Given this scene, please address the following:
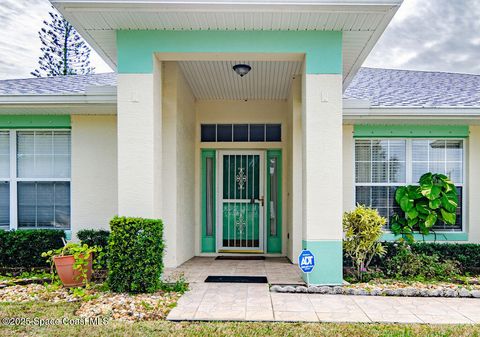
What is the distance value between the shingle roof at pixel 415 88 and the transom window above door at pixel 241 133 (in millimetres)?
1889

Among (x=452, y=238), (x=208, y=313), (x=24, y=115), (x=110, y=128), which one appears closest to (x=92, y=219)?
(x=110, y=128)

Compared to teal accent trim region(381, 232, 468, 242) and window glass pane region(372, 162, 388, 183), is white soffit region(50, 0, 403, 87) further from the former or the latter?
teal accent trim region(381, 232, 468, 242)

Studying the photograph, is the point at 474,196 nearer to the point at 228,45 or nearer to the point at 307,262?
the point at 307,262

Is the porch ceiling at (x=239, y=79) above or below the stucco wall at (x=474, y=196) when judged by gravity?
above

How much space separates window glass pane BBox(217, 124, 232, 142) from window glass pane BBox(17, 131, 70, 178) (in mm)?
3381

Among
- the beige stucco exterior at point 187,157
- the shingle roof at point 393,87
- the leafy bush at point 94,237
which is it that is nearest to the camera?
the beige stucco exterior at point 187,157

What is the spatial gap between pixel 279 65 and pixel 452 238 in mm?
5177

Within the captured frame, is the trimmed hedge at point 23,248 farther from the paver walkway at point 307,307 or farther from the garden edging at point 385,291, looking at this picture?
the garden edging at point 385,291

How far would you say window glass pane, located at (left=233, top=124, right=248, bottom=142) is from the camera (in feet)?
33.6

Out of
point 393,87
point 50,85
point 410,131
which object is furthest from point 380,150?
Answer: point 50,85

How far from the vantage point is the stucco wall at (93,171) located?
28.5ft

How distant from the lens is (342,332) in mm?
4508

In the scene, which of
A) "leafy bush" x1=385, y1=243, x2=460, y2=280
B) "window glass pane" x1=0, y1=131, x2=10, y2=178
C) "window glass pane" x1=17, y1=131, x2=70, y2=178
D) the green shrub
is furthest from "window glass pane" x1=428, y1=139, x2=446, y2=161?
"window glass pane" x1=0, y1=131, x2=10, y2=178

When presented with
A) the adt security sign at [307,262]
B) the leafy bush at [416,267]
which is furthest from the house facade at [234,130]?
the leafy bush at [416,267]
